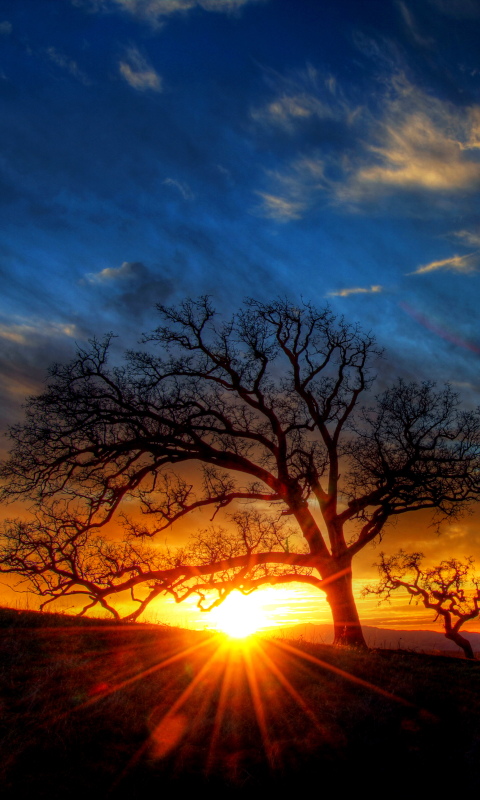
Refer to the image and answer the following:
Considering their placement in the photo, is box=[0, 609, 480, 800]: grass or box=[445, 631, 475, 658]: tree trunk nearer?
box=[0, 609, 480, 800]: grass

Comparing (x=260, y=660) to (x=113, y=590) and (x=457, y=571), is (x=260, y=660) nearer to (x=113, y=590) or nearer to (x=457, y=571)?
(x=113, y=590)

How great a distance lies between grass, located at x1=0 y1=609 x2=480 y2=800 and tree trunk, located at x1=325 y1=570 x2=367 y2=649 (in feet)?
16.4

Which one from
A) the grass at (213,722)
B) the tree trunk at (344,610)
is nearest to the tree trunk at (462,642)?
the tree trunk at (344,610)

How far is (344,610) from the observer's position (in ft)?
47.4

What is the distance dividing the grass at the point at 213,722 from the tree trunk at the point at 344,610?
16.4 feet

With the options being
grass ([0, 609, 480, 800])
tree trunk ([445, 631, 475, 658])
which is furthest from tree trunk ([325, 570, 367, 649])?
tree trunk ([445, 631, 475, 658])

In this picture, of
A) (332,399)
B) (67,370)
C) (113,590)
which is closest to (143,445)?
(67,370)

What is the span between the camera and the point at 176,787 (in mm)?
4707

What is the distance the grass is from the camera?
4.86m

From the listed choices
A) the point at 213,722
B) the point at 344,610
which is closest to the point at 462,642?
the point at 344,610

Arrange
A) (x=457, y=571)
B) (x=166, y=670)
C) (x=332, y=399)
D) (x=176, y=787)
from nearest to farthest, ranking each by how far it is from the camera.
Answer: (x=176, y=787) → (x=166, y=670) → (x=332, y=399) → (x=457, y=571)

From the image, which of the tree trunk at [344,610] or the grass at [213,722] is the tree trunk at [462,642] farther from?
the grass at [213,722]

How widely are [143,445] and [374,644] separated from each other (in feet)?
29.6

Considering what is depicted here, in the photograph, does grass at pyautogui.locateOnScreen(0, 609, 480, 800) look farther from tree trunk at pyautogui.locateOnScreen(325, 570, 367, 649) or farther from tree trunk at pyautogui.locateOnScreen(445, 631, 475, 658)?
tree trunk at pyautogui.locateOnScreen(445, 631, 475, 658)
